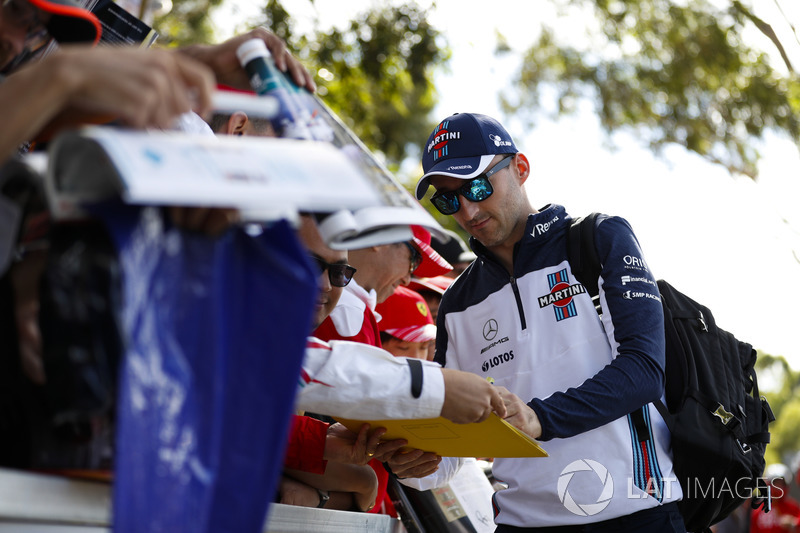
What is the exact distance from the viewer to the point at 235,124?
2.72 meters

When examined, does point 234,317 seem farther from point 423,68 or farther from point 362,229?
point 423,68

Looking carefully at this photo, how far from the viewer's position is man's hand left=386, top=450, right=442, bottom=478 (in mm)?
2971

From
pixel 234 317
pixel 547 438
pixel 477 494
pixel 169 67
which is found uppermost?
pixel 169 67

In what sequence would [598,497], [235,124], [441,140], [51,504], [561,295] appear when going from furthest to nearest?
1. [441,140]
2. [561,295]
3. [598,497]
4. [235,124]
5. [51,504]

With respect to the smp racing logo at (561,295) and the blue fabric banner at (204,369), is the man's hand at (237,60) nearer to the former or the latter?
the blue fabric banner at (204,369)

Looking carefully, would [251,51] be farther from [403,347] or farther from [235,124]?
[403,347]

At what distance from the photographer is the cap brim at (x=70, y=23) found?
1.89m

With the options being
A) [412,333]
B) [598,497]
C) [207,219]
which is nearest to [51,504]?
[207,219]

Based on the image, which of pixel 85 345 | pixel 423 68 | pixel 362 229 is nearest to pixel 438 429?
pixel 362 229

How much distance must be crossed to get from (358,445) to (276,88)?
1.33 m

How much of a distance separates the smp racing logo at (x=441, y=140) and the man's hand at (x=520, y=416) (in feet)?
3.99

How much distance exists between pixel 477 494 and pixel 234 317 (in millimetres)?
2713

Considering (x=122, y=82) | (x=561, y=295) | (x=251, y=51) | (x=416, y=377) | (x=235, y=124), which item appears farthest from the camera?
(x=561, y=295)

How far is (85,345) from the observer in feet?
4.79
